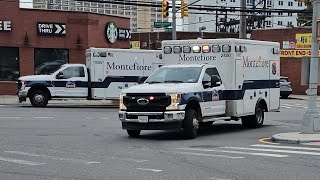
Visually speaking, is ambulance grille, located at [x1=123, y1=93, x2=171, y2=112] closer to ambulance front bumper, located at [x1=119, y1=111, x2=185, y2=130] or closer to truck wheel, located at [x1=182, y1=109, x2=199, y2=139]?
ambulance front bumper, located at [x1=119, y1=111, x2=185, y2=130]

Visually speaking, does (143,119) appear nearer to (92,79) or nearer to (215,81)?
(215,81)

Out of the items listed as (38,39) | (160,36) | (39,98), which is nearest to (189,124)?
(39,98)

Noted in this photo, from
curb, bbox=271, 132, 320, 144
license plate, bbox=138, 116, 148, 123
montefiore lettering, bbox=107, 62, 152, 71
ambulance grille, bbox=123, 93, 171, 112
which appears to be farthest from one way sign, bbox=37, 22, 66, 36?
curb, bbox=271, 132, 320, 144

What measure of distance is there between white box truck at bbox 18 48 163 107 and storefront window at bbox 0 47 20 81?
859 centimetres

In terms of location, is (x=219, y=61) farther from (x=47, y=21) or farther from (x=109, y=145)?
(x=47, y=21)

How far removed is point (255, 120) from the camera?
57.5 feet

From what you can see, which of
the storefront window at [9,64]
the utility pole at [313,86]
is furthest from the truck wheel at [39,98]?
the utility pole at [313,86]

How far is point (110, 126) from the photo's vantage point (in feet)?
58.0

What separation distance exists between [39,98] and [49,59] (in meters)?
9.38

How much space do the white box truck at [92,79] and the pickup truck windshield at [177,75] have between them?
11083 millimetres

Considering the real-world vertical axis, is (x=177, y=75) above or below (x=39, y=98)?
above

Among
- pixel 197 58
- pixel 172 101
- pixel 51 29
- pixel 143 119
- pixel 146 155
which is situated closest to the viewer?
pixel 146 155

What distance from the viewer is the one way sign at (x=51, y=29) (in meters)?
34.1

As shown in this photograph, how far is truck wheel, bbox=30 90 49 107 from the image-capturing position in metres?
25.8
